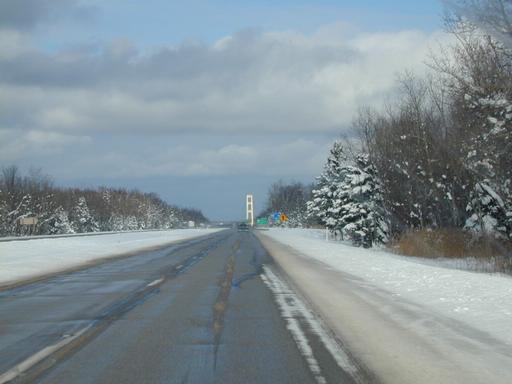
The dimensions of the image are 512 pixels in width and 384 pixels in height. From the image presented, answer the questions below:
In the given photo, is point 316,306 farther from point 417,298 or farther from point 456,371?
point 456,371

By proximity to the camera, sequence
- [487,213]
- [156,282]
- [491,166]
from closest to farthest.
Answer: [156,282]
[491,166]
[487,213]

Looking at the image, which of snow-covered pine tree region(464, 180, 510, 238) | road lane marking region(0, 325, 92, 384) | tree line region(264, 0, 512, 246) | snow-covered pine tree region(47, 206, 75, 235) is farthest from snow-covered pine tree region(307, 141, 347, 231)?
road lane marking region(0, 325, 92, 384)

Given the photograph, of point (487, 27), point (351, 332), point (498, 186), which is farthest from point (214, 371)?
point (498, 186)

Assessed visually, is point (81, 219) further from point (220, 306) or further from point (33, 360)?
point (33, 360)

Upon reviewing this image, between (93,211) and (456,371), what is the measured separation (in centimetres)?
13521

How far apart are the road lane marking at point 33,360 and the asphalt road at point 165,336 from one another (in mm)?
13

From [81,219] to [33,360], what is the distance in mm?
116306

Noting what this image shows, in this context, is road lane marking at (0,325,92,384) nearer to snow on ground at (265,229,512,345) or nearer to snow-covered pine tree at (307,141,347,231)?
snow on ground at (265,229,512,345)

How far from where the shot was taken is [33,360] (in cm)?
830

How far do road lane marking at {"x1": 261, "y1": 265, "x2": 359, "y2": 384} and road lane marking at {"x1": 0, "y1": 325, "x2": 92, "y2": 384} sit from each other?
3415mm

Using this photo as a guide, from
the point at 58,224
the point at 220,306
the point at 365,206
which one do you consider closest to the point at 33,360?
the point at 220,306

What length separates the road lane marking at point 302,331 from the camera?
7943 millimetres

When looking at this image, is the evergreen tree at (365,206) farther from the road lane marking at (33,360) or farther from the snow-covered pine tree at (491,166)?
the road lane marking at (33,360)

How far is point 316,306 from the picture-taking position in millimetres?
13531
